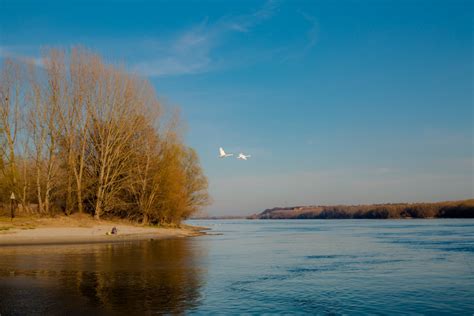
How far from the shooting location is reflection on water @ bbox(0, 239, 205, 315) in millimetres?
12484

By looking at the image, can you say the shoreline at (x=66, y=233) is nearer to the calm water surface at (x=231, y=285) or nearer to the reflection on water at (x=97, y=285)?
the calm water surface at (x=231, y=285)

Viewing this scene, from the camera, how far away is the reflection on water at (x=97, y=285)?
1248cm

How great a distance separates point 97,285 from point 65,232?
1121 inches

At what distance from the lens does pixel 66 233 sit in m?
41.9

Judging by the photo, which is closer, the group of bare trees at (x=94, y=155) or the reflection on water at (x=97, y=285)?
the reflection on water at (x=97, y=285)

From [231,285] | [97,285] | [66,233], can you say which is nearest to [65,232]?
[66,233]

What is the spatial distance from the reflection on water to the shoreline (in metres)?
13.2

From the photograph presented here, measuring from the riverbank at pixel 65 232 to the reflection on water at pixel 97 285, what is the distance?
1341 cm

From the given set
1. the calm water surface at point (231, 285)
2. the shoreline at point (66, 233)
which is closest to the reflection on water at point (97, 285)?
the calm water surface at point (231, 285)

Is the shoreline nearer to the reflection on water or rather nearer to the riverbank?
the riverbank

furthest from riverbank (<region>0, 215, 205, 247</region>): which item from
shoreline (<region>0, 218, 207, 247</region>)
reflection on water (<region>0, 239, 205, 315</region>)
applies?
reflection on water (<region>0, 239, 205, 315</region>)

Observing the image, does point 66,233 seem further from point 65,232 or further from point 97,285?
point 97,285

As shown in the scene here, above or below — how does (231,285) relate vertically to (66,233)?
below

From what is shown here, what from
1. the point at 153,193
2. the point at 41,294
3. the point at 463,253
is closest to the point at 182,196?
the point at 153,193
